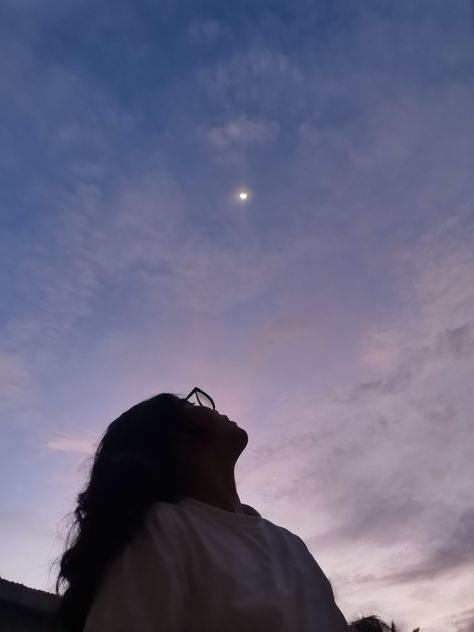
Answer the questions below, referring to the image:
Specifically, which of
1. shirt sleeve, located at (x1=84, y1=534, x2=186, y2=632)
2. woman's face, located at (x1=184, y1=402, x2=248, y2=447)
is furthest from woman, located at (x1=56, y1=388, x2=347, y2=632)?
woman's face, located at (x1=184, y1=402, x2=248, y2=447)

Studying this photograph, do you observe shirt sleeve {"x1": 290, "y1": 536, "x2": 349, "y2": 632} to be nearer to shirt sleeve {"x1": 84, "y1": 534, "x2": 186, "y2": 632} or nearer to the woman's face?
shirt sleeve {"x1": 84, "y1": 534, "x2": 186, "y2": 632}

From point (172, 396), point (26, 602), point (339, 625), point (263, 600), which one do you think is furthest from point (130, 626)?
point (26, 602)

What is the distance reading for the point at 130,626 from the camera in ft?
4.86

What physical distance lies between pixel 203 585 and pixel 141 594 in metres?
0.21

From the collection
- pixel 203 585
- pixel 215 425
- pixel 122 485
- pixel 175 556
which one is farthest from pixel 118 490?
pixel 215 425

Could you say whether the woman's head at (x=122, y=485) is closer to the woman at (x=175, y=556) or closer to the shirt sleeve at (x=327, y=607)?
the woman at (x=175, y=556)

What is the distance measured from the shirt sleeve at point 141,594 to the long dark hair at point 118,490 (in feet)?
0.28

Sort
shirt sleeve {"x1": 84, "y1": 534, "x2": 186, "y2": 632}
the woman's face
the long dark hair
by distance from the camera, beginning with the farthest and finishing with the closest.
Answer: the woman's face < the long dark hair < shirt sleeve {"x1": 84, "y1": 534, "x2": 186, "y2": 632}

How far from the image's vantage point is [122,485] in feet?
6.57

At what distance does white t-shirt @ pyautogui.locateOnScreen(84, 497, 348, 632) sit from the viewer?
1539 mm

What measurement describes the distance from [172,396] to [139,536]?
1110mm

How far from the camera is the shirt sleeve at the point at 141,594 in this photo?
1500 mm

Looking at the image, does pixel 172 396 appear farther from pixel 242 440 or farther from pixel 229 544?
pixel 229 544

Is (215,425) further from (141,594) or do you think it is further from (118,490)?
(141,594)
